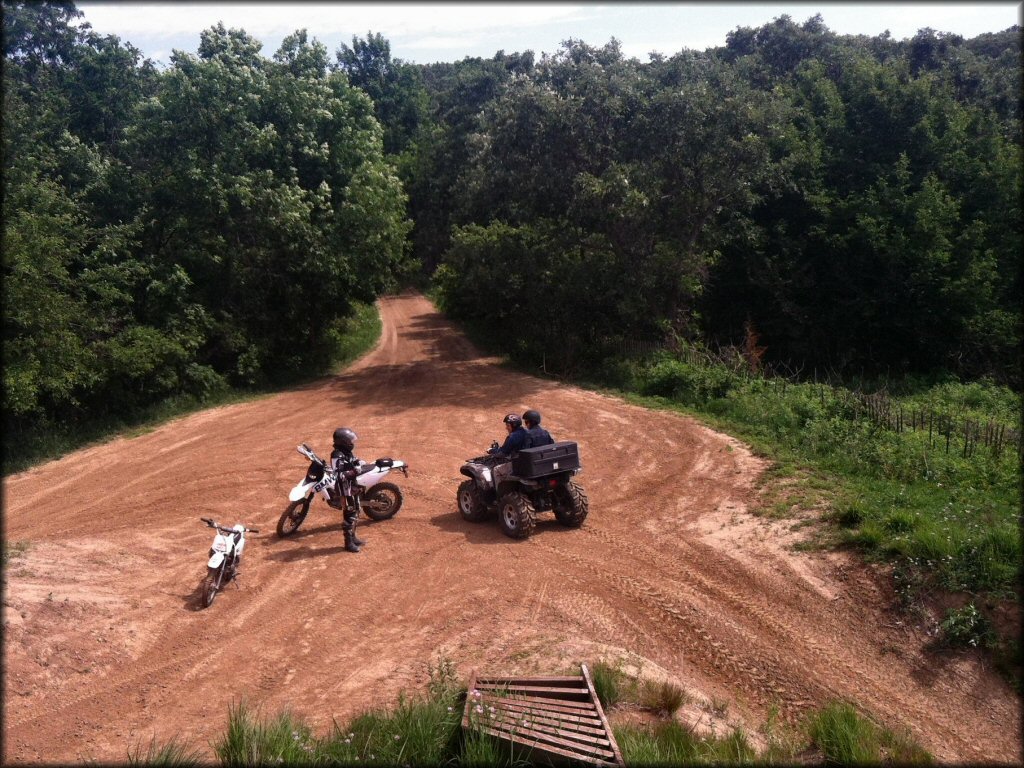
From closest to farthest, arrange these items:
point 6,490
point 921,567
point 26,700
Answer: point 26,700 → point 921,567 → point 6,490

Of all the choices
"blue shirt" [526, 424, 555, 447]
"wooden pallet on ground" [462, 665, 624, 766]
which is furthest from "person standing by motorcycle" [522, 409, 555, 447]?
"wooden pallet on ground" [462, 665, 624, 766]

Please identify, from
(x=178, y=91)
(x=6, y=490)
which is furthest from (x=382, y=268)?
(x=6, y=490)

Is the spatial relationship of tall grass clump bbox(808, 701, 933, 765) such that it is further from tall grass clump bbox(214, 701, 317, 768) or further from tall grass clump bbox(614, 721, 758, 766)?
tall grass clump bbox(214, 701, 317, 768)

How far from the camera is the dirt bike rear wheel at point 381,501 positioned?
1118 centimetres

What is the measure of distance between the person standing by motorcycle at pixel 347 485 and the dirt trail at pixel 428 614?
0.25m

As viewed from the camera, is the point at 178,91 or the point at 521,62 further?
the point at 521,62

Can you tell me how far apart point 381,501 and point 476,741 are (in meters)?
5.72

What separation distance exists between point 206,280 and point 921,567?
20.9 metres

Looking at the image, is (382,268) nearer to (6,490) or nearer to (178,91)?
(178,91)

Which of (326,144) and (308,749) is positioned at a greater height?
(326,144)

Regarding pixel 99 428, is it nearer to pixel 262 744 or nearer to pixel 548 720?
pixel 262 744

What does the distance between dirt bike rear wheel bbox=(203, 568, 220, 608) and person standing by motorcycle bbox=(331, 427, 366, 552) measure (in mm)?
1818

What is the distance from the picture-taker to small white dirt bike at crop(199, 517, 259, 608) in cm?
852

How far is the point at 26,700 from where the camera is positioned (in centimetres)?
653
